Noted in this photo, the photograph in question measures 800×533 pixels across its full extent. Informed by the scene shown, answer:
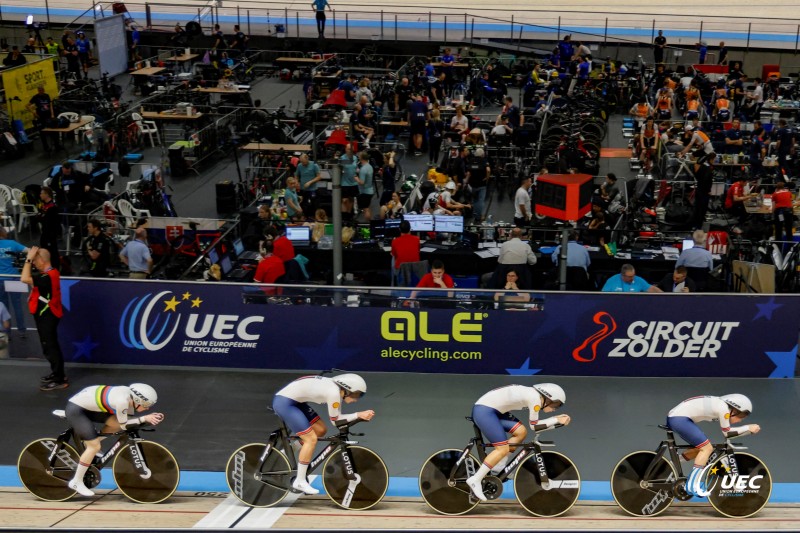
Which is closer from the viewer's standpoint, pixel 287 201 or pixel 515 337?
pixel 515 337

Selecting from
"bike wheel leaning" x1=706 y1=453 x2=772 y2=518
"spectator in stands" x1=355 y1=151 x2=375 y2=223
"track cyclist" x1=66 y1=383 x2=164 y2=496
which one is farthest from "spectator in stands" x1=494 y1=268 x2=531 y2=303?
"spectator in stands" x1=355 y1=151 x2=375 y2=223

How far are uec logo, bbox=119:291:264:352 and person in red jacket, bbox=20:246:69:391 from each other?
96 centimetres

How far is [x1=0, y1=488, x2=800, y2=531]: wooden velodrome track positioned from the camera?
9.53m

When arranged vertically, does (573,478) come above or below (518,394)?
below

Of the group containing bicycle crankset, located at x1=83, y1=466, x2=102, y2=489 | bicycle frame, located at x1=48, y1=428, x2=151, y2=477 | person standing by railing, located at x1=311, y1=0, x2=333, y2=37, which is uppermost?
person standing by railing, located at x1=311, y1=0, x2=333, y2=37

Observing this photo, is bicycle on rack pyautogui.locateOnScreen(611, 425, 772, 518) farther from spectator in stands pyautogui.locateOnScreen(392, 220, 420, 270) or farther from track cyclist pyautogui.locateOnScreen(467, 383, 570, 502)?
spectator in stands pyautogui.locateOnScreen(392, 220, 420, 270)

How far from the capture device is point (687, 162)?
2116 centimetres

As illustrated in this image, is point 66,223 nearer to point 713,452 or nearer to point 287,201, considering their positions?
point 287,201

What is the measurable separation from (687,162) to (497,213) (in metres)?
4.01

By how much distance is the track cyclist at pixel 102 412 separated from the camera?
9641 millimetres

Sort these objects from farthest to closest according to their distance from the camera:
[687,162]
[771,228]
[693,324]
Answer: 1. [687,162]
2. [771,228]
3. [693,324]

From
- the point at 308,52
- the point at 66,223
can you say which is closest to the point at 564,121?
the point at 66,223

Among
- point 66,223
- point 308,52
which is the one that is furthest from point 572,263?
point 308,52

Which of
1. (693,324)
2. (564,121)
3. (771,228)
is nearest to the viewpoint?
(693,324)
